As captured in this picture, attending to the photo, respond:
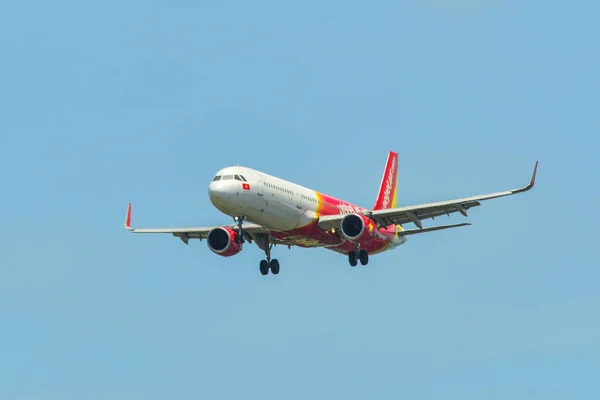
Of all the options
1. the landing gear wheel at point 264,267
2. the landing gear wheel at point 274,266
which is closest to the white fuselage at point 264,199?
the landing gear wheel at point 274,266

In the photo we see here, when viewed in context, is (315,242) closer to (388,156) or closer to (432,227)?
(432,227)

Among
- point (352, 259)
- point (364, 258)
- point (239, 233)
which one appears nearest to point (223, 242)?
point (239, 233)

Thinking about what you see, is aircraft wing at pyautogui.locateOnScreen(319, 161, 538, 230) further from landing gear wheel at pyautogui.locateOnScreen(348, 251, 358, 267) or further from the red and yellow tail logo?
the red and yellow tail logo

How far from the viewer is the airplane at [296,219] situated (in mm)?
77062

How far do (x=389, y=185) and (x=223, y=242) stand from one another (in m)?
→ 20.1

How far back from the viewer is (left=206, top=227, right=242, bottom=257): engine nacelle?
271 ft

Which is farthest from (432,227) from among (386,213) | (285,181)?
(285,181)

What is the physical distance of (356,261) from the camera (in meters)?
85.6

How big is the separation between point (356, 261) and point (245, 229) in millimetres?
7168

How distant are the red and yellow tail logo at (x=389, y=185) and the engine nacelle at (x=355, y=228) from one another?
15710 mm

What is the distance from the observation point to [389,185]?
326 ft

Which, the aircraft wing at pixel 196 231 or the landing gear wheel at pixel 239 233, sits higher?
the aircraft wing at pixel 196 231

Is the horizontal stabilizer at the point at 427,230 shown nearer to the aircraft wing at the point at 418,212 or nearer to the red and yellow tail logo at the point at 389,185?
the aircraft wing at the point at 418,212

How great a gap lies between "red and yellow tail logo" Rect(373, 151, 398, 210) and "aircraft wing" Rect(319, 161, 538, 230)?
12.6 meters
